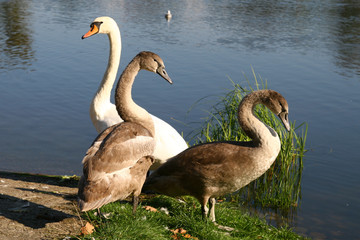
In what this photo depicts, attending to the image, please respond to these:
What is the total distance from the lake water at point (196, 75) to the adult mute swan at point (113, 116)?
2.20 metres

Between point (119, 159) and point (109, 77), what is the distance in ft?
10.4

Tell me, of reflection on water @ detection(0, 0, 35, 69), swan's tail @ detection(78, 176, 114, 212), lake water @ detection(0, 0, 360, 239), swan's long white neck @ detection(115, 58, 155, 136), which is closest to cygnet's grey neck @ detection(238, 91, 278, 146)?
swan's long white neck @ detection(115, 58, 155, 136)

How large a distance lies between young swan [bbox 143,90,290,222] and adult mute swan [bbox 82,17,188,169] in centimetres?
112

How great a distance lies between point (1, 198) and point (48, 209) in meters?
0.63

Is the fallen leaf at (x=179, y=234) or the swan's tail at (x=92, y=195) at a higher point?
the swan's tail at (x=92, y=195)

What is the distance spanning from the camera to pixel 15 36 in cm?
1962

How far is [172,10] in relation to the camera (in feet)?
87.2

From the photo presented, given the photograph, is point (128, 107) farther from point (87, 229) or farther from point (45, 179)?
point (45, 179)

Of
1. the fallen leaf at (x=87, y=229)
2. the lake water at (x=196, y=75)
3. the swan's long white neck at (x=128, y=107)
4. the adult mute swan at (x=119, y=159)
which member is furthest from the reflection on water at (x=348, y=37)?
the fallen leaf at (x=87, y=229)

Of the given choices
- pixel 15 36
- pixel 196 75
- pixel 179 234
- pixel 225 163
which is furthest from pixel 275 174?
pixel 15 36

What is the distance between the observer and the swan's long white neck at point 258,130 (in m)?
5.68

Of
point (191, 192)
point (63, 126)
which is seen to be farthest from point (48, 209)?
point (63, 126)

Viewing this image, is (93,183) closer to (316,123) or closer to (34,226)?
(34,226)

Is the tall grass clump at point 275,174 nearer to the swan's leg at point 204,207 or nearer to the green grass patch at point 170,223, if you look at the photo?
the green grass patch at point 170,223
